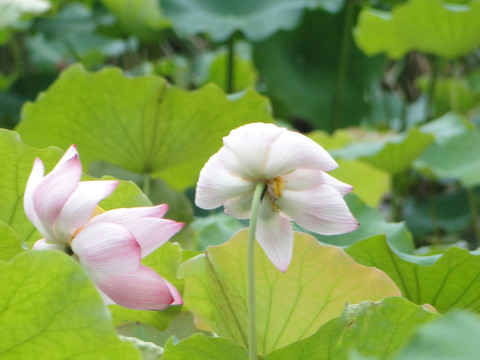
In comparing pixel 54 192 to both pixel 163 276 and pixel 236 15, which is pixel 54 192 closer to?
pixel 163 276

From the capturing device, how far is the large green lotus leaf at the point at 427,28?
1.46m

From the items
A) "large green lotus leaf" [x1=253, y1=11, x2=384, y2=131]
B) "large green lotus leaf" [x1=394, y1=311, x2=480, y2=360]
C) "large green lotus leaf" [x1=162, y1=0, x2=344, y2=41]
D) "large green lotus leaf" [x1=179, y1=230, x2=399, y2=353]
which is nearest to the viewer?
"large green lotus leaf" [x1=394, y1=311, x2=480, y2=360]

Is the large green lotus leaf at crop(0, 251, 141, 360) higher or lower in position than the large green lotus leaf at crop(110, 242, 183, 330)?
higher

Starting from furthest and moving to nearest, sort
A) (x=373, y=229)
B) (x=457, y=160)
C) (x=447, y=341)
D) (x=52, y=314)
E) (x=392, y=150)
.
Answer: (x=457, y=160), (x=392, y=150), (x=373, y=229), (x=52, y=314), (x=447, y=341)

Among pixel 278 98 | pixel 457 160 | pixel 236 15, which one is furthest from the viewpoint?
pixel 278 98

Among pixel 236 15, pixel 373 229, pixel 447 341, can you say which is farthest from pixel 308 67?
pixel 447 341

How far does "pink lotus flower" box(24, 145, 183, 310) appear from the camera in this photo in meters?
0.39

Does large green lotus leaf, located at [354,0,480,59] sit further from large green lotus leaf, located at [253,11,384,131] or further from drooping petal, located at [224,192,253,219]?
drooping petal, located at [224,192,253,219]

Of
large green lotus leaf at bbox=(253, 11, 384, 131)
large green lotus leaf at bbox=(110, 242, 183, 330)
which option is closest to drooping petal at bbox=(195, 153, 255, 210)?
large green lotus leaf at bbox=(110, 242, 183, 330)

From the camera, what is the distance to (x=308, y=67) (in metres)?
2.16

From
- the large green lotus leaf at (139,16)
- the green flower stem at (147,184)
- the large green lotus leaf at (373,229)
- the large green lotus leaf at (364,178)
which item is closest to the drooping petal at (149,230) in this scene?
the large green lotus leaf at (373,229)

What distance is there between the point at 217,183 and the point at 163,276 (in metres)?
0.14

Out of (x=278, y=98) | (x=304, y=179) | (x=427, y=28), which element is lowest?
(x=278, y=98)

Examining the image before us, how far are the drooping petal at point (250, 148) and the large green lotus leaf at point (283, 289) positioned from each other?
0.11 metres
